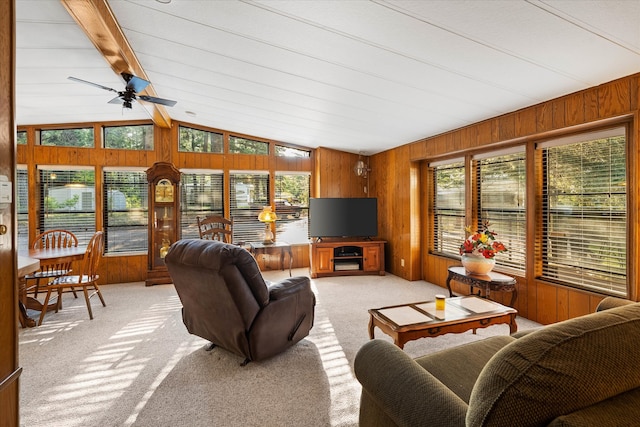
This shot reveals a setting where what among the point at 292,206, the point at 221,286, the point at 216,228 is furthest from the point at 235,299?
the point at 292,206

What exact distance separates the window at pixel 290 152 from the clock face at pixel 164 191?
207 cm

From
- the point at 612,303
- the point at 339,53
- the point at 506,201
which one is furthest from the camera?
the point at 506,201

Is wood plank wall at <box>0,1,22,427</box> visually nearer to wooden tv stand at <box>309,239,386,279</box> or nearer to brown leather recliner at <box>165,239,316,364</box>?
brown leather recliner at <box>165,239,316,364</box>

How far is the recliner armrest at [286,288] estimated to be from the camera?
246 centimetres

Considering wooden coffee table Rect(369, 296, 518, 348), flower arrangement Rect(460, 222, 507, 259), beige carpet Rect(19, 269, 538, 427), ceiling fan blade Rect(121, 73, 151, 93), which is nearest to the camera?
beige carpet Rect(19, 269, 538, 427)

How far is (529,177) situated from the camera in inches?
133

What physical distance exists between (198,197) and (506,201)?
16.1 ft

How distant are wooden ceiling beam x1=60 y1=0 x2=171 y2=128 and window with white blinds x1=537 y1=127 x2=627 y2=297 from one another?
13.9 ft

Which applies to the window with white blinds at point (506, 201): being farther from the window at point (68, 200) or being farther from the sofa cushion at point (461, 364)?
the window at point (68, 200)

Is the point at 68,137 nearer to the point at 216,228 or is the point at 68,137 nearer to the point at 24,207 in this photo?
the point at 24,207

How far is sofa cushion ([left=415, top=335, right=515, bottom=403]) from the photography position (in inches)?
57.5

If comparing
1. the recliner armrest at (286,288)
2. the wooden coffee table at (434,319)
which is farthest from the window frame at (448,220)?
the recliner armrest at (286,288)

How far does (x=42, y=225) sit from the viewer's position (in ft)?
15.8

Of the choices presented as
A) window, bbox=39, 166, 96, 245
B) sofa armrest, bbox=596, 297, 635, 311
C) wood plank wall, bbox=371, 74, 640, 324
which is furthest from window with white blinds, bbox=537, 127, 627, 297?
window, bbox=39, 166, 96, 245
